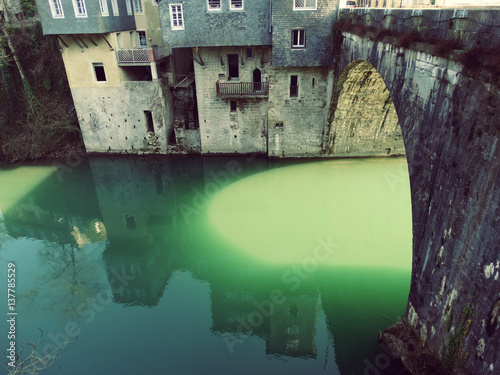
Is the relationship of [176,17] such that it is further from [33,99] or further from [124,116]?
[33,99]

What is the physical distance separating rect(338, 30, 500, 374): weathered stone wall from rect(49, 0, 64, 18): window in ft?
55.6

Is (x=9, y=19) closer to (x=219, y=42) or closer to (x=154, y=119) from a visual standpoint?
(x=154, y=119)

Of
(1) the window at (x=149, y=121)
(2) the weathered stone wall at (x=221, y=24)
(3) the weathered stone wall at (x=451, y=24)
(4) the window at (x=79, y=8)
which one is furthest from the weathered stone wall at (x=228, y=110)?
(3) the weathered stone wall at (x=451, y=24)

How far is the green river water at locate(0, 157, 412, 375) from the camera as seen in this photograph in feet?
34.2

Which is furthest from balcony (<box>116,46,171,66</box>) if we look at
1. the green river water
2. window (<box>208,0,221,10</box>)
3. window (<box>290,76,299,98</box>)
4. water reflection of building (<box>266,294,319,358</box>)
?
water reflection of building (<box>266,294,319,358</box>)

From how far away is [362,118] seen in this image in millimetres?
Result: 19250

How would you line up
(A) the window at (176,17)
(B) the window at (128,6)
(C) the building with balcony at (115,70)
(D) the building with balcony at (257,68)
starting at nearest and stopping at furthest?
(D) the building with balcony at (257,68)
(A) the window at (176,17)
(C) the building with balcony at (115,70)
(B) the window at (128,6)

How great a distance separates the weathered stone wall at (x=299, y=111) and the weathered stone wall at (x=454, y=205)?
956 cm

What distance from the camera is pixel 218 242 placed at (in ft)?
48.7

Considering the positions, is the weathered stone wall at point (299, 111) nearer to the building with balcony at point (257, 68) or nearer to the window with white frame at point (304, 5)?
the building with balcony at point (257, 68)

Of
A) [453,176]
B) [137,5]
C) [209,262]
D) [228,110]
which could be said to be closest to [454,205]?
[453,176]

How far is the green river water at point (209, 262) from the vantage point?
10.4m

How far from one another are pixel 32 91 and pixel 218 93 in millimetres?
12175

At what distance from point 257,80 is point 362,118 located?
6108 millimetres
